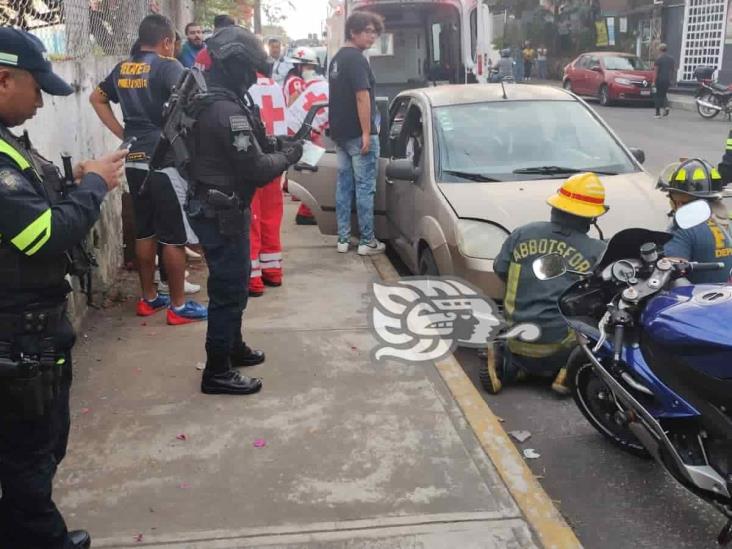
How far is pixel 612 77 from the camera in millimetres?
23125

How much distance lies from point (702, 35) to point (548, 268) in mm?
26207

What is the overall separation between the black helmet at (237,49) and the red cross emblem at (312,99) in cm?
333

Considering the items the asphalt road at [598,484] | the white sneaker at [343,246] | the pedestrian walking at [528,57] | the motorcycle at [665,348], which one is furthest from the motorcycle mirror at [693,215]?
the pedestrian walking at [528,57]

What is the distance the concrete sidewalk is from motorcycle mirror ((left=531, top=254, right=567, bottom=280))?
31.7 inches

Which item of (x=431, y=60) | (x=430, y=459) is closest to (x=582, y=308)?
(x=430, y=459)

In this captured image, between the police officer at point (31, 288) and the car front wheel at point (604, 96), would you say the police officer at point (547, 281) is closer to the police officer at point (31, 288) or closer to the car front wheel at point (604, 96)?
the police officer at point (31, 288)

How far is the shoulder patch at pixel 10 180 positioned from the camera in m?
2.34

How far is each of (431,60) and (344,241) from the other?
892 centimetres

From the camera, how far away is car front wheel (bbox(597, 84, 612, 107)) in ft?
76.5

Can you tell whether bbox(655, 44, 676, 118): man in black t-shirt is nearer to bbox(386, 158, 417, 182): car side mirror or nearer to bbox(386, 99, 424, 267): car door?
bbox(386, 99, 424, 267): car door

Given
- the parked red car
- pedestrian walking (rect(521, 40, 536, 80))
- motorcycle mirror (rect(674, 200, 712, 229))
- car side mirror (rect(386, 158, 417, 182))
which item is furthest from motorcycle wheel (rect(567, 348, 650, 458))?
pedestrian walking (rect(521, 40, 536, 80))

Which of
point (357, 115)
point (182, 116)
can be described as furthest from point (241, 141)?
point (357, 115)

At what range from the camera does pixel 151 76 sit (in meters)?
4.98

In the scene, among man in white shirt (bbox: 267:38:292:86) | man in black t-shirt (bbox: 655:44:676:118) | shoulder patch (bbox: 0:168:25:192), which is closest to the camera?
shoulder patch (bbox: 0:168:25:192)
